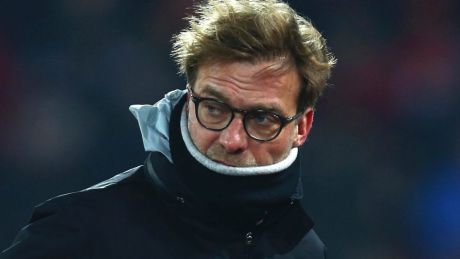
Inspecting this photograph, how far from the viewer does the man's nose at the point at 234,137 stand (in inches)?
79.4

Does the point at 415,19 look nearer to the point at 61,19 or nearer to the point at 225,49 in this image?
the point at 61,19

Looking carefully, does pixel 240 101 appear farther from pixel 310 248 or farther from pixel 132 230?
pixel 310 248

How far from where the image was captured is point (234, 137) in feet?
6.64

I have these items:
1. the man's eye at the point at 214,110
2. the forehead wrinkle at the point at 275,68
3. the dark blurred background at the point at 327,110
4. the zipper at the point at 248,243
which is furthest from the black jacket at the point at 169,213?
the dark blurred background at the point at 327,110

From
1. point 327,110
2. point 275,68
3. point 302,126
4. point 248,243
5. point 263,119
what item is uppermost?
point 275,68

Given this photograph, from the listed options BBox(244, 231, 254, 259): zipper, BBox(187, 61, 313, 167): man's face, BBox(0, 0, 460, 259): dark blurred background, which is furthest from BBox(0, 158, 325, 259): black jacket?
BBox(0, 0, 460, 259): dark blurred background

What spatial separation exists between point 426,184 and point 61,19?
6.88 ft

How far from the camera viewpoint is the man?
2029 mm

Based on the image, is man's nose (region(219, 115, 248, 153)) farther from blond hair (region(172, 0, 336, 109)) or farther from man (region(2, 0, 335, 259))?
blond hair (region(172, 0, 336, 109))

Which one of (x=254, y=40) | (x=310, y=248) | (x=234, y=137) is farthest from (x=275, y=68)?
(x=310, y=248)

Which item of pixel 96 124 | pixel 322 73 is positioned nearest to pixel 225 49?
pixel 322 73

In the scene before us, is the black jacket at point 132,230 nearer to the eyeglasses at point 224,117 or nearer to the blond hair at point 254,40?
the eyeglasses at point 224,117

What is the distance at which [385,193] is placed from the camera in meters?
4.51

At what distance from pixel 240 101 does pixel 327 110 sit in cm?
266
